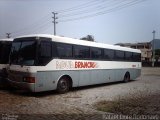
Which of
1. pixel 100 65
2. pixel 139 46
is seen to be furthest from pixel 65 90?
pixel 139 46

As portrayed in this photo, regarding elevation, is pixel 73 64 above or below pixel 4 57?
below

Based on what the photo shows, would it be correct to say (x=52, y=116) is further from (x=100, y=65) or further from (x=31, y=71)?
(x=100, y=65)

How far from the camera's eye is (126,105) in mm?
10203

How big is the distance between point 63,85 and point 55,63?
4.67 ft

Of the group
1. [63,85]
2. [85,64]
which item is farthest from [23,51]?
[85,64]

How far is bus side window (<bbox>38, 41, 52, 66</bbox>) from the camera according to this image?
12.9 metres

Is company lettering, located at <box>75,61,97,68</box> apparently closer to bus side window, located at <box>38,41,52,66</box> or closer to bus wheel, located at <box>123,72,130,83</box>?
bus side window, located at <box>38,41,52,66</box>

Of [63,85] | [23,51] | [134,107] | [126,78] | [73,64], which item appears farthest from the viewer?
[126,78]

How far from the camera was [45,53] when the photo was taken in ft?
43.3

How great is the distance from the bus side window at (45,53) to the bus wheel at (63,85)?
1570 mm

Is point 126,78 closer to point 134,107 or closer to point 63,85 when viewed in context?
point 63,85

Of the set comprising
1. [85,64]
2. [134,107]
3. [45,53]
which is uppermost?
[45,53]

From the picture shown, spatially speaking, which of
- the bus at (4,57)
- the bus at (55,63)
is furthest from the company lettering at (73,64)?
the bus at (4,57)

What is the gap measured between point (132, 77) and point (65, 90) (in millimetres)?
9849
